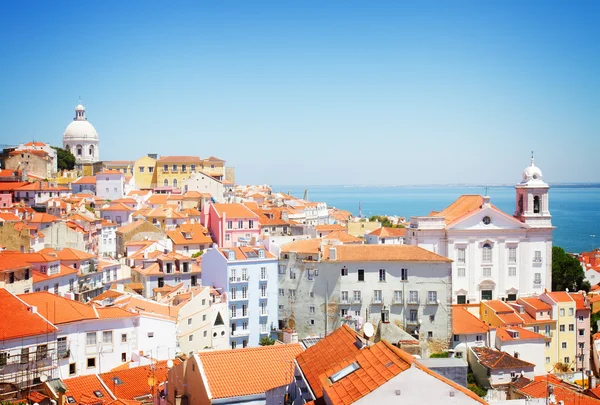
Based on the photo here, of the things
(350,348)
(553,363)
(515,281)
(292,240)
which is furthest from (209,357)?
(515,281)

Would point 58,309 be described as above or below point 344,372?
below

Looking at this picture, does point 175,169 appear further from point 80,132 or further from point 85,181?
point 80,132

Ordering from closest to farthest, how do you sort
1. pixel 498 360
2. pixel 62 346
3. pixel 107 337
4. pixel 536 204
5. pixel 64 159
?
1. pixel 62 346
2. pixel 107 337
3. pixel 498 360
4. pixel 536 204
5. pixel 64 159

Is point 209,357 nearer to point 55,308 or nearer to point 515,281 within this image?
point 55,308

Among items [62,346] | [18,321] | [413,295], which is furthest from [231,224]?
[18,321]

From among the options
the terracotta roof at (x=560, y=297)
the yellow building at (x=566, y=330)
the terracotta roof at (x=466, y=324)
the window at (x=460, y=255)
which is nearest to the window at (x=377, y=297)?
the terracotta roof at (x=466, y=324)

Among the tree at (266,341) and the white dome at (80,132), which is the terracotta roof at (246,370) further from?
the white dome at (80,132)

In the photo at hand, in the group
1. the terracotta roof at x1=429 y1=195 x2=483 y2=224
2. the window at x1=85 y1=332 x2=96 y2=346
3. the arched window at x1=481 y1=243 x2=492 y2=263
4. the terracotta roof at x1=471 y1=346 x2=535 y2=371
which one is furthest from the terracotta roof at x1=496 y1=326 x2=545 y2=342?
the window at x1=85 y1=332 x2=96 y2=346
